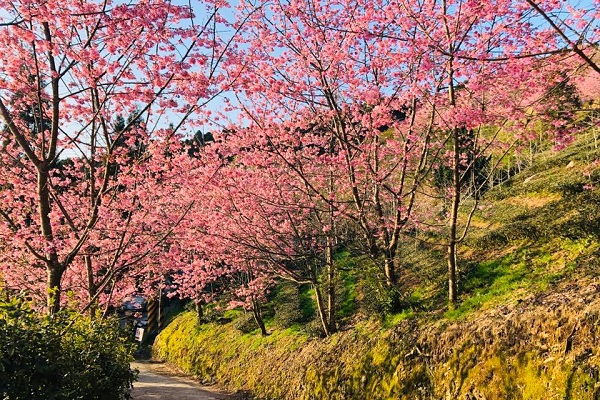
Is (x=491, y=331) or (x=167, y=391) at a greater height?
(x=491, y=331)

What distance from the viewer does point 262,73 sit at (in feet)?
32.4

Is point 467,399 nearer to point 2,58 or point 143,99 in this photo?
point 143,99

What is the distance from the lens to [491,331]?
6801mm

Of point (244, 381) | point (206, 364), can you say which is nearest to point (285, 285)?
point (206, 364)

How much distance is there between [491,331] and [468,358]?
0.62 m

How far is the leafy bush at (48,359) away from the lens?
4113 mm

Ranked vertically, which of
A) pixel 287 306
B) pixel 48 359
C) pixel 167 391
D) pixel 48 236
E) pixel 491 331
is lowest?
pixel 167 391

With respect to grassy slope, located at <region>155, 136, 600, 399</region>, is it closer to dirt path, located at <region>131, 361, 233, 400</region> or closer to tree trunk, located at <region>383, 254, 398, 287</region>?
tree trunk, located at <region>383, 254, 398, 287</region>

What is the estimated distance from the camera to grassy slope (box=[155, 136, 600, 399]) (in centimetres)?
580

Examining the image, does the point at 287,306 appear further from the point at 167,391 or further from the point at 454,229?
the point at 454,229

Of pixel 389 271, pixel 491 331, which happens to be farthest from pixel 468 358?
pixel 389 271

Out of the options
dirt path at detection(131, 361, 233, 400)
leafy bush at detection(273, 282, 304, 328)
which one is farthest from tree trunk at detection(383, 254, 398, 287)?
dirt path at detection(131, 361, 233, 400)

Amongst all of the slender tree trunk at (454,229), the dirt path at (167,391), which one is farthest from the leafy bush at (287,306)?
the slender tree trunk at (454,229)

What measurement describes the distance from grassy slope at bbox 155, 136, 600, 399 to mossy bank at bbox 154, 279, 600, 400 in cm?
2
